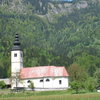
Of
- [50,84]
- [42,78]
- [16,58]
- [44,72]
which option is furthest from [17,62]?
[50,84]

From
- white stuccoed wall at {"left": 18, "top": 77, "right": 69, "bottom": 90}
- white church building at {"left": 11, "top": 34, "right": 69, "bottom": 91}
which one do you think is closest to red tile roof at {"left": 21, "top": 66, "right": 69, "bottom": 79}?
white church building at {"left": 11, "top": 34, "right": 69, "bottom": 91}

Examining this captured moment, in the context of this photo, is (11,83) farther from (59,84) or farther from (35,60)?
(35,60)

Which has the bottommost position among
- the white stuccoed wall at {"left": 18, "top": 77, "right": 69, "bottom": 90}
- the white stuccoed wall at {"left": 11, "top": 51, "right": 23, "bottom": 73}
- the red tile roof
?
the white stuccoed wall at {"left": 18, "top": 77, "right": 69, "bottom": 90}

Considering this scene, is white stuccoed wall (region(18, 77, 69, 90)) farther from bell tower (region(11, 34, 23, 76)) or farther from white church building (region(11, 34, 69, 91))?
bell tower (region(11, 34, 23, 76))

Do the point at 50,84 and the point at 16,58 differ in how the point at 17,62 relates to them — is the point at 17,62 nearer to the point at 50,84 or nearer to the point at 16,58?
the point at 16,58

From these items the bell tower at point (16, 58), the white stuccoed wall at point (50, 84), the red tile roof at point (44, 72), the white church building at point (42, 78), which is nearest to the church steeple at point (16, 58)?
the bell tower at point (16, 58)

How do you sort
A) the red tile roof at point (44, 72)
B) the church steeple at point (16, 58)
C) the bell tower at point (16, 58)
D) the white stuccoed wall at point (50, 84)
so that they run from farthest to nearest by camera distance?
the bell tower at point (16, 58), the church steeple at point (16, 58), the white stuccoed wall at point (50, 84), the red tile roof at point (44, 72)

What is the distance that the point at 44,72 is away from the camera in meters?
101

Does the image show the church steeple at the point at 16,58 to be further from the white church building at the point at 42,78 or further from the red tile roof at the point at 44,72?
the red tile roof at the point at 44,72

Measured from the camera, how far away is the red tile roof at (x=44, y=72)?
328 ft

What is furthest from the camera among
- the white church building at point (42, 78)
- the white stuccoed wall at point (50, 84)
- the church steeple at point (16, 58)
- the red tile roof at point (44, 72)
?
the church steeple at point (16, 58)

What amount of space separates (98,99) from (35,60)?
97.9 metres

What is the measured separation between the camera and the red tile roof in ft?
328

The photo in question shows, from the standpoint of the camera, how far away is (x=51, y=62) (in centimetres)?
15388
